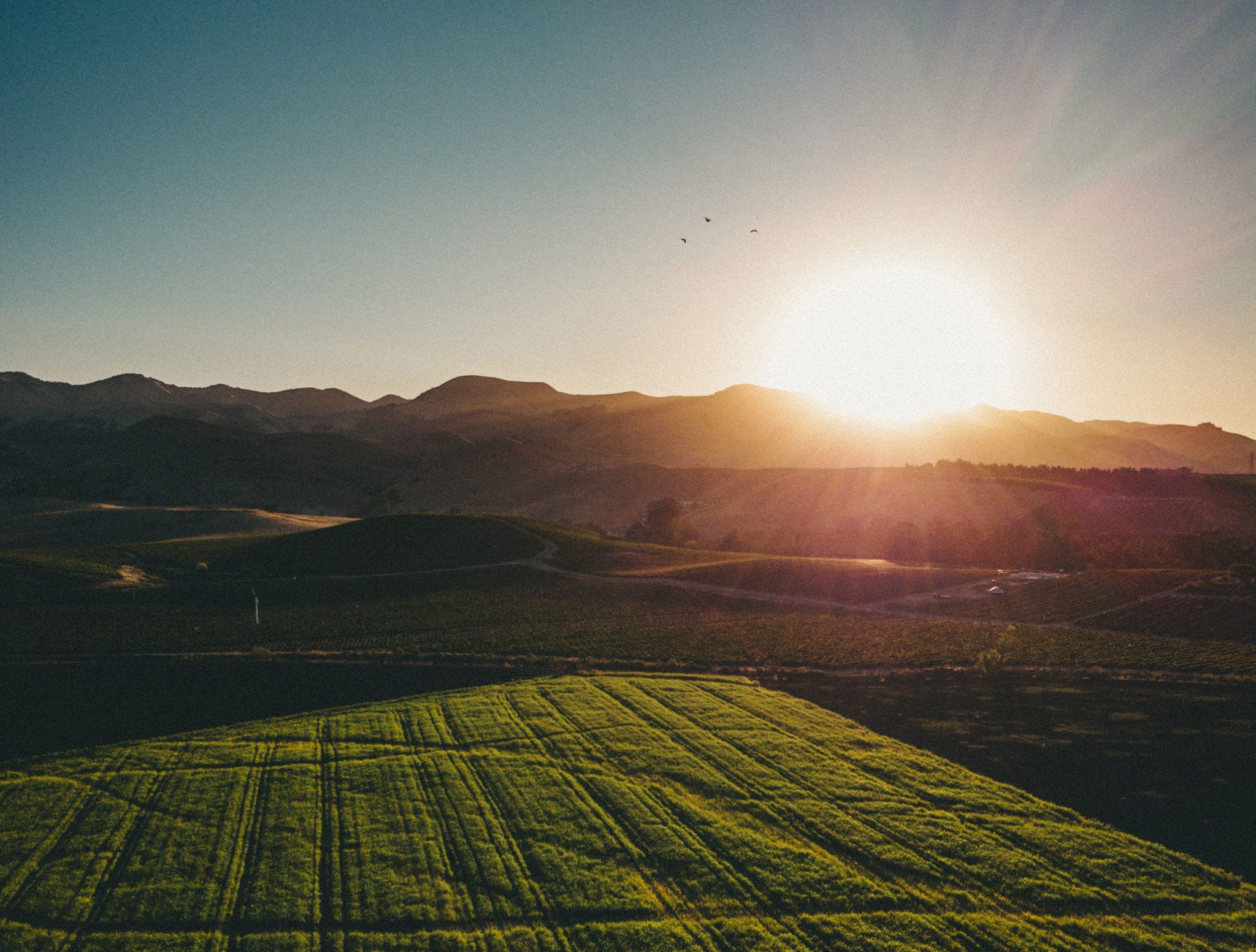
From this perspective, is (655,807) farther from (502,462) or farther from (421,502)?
(502,462)

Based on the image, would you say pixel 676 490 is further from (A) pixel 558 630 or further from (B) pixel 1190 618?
(B) pixel 1190 618

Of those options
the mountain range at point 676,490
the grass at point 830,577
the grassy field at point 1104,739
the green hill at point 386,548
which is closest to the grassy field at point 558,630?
the grassy field at point 1104,739

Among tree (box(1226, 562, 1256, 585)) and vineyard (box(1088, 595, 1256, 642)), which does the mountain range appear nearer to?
tree (box(1226, 562, 1256, 585))

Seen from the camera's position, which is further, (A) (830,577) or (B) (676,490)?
(B) (676,490)

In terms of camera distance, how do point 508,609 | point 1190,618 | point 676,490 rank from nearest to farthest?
point 1190,618, point 508,609, point 676,490

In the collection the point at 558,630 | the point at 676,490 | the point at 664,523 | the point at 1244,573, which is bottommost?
the point at 558,630

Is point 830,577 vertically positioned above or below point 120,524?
below

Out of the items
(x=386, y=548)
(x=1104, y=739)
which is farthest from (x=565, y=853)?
(x=386, y=548)

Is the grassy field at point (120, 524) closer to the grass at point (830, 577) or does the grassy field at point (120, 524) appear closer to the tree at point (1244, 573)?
the grass at point (830, 577)

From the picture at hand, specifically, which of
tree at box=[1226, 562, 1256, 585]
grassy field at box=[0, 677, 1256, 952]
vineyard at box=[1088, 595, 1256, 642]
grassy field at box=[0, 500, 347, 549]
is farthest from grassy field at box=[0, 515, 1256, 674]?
grassy field at box=[0, 677, 1256, 952]
